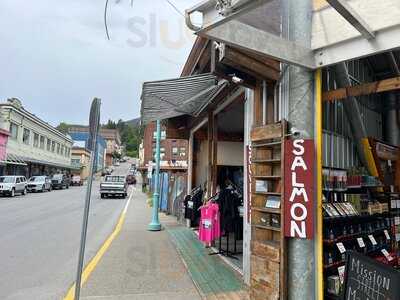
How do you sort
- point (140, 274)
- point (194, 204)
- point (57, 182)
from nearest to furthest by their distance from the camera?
point (140, 274) < point (194, 204) < point (57, 182)

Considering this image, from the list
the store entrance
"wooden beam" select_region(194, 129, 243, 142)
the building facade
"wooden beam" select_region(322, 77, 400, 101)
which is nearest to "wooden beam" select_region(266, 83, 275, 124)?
the building facade

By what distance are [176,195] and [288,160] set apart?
1178 cm

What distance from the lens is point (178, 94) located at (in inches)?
293

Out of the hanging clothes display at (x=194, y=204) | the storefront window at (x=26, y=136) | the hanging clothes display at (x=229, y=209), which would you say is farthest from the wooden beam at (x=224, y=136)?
the storefront window at (x=26, y=136)

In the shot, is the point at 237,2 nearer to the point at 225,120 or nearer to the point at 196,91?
the point at 196,91

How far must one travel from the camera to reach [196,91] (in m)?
7.48

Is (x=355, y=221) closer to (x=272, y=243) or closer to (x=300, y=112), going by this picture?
(x=272, y=243)

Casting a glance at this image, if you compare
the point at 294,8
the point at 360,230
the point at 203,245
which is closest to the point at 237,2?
the point at 294,8

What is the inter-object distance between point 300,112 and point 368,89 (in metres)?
0.82

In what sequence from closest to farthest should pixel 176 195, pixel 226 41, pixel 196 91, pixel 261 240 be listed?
pixel 226 41 < pixel 261 240 < pixel 196 91 < pixel 176 195

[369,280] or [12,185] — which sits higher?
[12,185]

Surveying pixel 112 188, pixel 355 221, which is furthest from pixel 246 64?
pixel 112 188

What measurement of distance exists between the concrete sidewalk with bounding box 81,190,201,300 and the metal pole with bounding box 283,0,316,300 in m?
1.65

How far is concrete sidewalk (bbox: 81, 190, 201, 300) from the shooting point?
5418 mm
